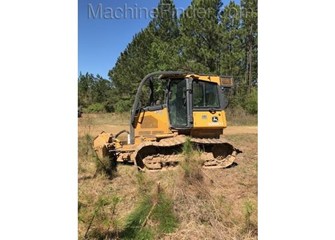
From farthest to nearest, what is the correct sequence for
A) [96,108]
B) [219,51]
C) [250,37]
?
[219,51], [96,108], [250,37]

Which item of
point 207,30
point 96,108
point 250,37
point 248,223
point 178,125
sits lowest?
point 248,223

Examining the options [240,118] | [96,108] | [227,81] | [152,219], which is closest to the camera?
[152,219]

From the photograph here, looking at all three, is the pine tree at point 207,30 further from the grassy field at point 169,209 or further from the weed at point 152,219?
the weed at point 152,219

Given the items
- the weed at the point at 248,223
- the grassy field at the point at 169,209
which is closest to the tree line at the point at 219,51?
the grassy field at the point at 169,209

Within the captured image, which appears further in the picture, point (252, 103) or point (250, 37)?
point (250, 37)

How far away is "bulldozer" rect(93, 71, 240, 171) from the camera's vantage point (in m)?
4.19

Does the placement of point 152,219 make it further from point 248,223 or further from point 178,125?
point 178,125

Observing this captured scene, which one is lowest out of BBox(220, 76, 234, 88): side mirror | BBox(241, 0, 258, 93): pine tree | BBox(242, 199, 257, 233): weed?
BBox(242, 199, 257, 233): weed

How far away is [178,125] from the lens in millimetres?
4293

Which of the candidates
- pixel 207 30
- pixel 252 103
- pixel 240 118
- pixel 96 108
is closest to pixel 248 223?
pixel 252 103

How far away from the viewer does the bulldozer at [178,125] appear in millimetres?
4191

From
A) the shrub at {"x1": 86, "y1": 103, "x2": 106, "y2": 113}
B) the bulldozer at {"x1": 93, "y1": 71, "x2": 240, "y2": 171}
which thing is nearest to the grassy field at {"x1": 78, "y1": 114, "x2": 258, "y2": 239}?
the shrub at {"x1": 86, "y1": 103, "x2": 106, "y2": 113}

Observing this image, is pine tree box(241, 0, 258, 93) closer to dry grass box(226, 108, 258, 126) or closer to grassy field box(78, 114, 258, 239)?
dry grass box(226, 108, 258, 126)
